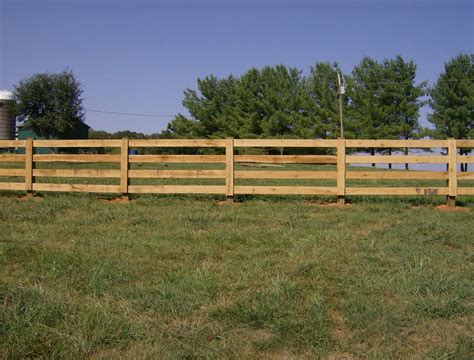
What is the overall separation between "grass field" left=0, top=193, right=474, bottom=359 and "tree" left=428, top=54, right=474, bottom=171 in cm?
3865

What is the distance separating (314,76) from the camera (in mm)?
49750

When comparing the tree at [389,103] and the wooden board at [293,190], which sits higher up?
the tree at [389,103]

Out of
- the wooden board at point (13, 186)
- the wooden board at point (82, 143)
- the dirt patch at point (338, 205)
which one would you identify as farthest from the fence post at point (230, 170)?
the wooden board at point (13, 186)

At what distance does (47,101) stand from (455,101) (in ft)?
121

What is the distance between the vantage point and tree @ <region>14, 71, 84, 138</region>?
35781mm

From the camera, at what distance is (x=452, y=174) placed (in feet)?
29.1

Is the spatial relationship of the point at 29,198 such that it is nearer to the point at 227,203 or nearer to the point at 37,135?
→ the point at 227,203

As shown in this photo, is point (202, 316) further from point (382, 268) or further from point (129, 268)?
point (382, 268)

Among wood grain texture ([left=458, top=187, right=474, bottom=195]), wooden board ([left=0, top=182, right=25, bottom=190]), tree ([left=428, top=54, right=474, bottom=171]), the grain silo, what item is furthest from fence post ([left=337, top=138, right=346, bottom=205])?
→ the grain silo

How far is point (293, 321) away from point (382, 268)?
1.65 metres

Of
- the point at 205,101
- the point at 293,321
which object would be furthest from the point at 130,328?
the point at 205,101

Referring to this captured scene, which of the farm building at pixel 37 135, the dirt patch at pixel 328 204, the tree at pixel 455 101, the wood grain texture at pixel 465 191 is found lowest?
the dirt patch at pixel 328 204

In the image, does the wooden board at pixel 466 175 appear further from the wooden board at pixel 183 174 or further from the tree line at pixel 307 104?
the tree line at pixel 307 104

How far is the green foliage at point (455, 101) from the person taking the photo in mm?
40719
